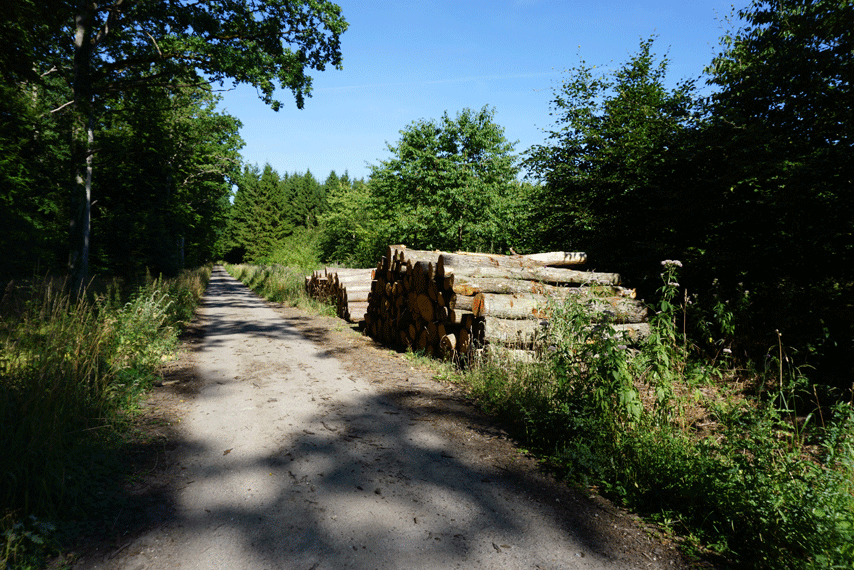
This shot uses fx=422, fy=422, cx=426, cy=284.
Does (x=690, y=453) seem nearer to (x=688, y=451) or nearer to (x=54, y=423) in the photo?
(x=688, y=451)

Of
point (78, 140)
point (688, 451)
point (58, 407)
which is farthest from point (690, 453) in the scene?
point (78, 140)

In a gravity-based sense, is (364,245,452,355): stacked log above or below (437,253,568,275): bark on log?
below

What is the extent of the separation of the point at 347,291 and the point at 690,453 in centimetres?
1022

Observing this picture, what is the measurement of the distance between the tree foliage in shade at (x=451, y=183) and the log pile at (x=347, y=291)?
791 centimetres

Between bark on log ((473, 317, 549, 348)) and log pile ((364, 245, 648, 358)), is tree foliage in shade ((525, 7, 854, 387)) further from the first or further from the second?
bark on log ((473, 317, 549, 348))

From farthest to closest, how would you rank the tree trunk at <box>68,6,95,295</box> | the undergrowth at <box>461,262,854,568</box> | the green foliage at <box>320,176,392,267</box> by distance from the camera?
1. the green foliage at <box>320,176,392,267</box>
2. the tree trunk at <box>68,6,95,295</box>
3. the undergrowth at <box>461,262,854,568</box>

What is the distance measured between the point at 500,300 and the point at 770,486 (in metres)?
3.89

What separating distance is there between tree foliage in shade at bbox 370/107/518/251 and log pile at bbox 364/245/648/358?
44.4 feet

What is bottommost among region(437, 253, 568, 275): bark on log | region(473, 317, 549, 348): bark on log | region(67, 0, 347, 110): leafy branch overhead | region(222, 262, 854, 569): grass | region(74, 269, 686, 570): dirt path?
region(74, 269, 686, 570): dirt path

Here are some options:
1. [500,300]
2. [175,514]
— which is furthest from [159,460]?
[500,300]

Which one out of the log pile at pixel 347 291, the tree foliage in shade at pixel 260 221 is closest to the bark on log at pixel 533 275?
the log pile at pixel 347 291

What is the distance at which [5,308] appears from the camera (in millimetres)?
5059

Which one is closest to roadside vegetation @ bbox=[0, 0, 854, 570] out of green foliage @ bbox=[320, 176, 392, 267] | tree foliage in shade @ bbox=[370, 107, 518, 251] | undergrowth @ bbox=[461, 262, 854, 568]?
undergrowth @ bbox=[461, 262, 854, 568]

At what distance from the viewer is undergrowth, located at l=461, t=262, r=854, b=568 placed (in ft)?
7.89
